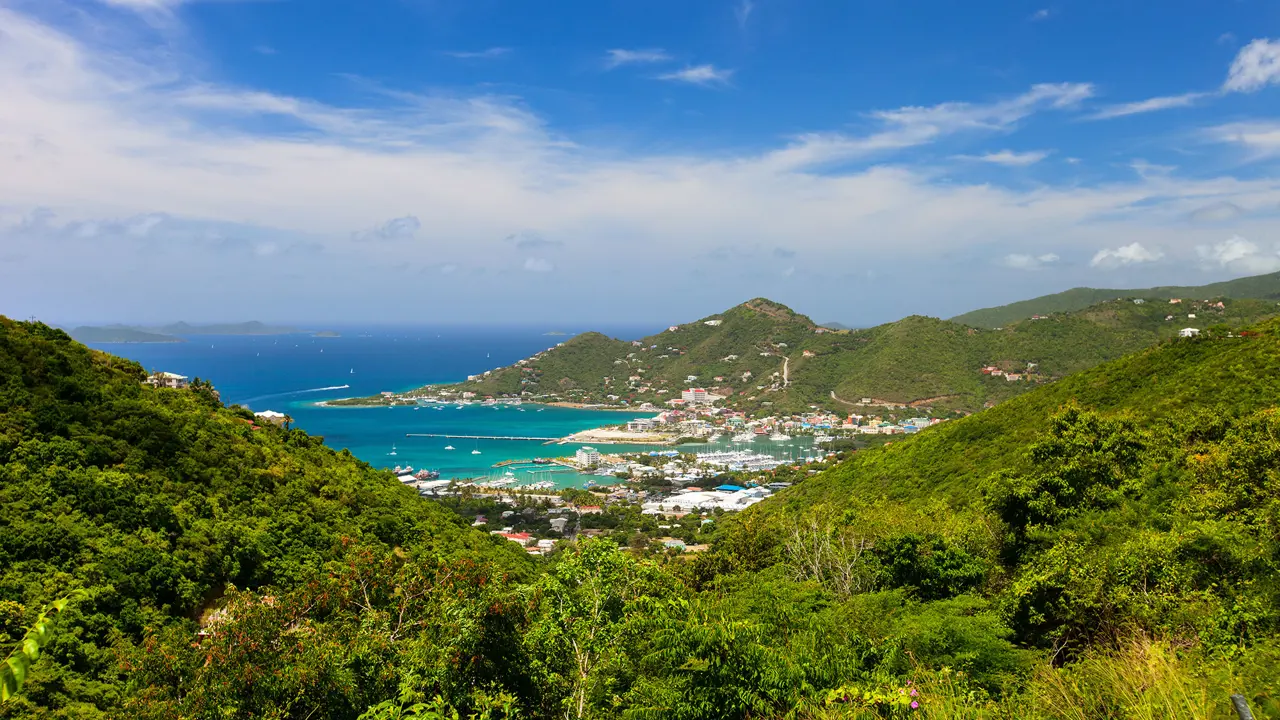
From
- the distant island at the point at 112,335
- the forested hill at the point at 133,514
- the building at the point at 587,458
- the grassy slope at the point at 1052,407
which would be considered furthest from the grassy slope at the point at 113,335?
the grassy slope at the point at 1052,407

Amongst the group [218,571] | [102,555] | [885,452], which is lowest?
[885,452]

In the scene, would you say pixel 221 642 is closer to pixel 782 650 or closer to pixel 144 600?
pixel 144 600

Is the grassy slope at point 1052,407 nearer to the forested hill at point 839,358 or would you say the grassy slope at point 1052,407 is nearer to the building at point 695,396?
the forested hill at point 839,358

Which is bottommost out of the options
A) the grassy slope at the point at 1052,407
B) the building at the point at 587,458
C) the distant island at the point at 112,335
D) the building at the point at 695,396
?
the building at the point at 587,458

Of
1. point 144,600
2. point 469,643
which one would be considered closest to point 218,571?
point 144,600

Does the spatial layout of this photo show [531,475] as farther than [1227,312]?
No
